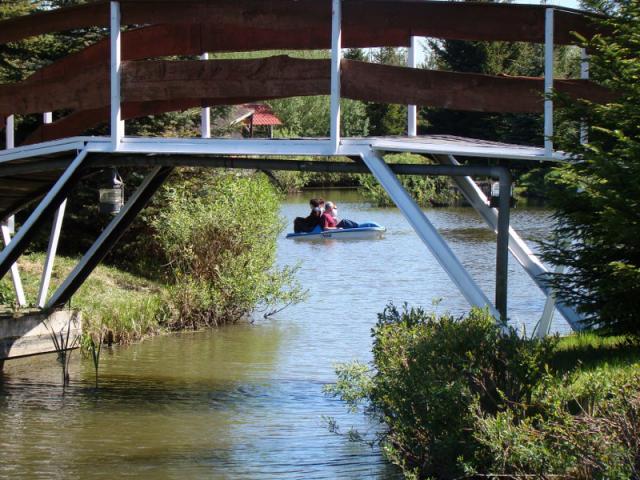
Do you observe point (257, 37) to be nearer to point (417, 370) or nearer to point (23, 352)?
point (417, 370)

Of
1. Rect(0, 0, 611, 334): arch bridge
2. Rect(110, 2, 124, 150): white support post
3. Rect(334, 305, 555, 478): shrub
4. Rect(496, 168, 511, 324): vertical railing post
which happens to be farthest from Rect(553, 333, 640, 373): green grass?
Rect(110, 2, 124, 150): white support post

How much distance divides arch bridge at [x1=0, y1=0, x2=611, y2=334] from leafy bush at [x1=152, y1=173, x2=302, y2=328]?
4.88m

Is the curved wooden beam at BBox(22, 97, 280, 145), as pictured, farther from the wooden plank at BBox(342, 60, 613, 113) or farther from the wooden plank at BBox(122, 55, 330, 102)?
the wooden plank at BBox(342, 60, 613, 113)

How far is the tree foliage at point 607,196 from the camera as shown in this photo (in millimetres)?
9016

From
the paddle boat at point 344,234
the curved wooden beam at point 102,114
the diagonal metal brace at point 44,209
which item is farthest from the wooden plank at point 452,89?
the paddle boat at point 344,234

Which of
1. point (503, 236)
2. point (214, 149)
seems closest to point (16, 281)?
point (214, 149)

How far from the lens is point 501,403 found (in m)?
8.50

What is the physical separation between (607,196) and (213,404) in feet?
21.4

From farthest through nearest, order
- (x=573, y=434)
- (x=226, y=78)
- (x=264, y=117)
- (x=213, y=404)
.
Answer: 1. (x=264, y=117)
2. (x=213, y=404)
3. (x=226, y=78)
4. (x=573, y=434)

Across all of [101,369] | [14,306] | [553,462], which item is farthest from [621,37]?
[14,306]

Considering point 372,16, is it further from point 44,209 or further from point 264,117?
point 264,117

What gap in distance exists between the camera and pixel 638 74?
31.3 ft

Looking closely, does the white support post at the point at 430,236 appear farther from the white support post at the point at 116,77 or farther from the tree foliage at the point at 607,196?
the white support post at the point at 116,77

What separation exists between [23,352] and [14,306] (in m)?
0.85
